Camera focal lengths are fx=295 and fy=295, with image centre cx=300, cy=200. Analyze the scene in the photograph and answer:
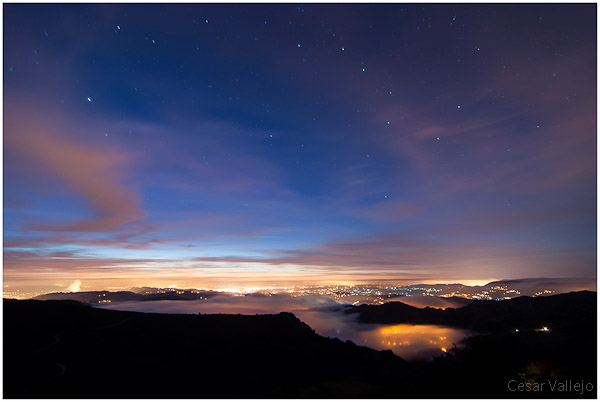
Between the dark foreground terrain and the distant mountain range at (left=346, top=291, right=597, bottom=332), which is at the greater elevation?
the dark foreground terrain

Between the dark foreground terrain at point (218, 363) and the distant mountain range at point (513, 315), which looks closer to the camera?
the dark foreground terrain at point (218, 363)

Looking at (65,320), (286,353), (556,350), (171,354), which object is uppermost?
(65,320)

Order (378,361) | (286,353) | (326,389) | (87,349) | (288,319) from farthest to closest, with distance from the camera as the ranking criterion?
1. (288,319)
2. (378,361)
3. (286,353)
4. (87,349)
5. (326,389)

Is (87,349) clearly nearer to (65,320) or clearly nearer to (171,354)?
(171,354)

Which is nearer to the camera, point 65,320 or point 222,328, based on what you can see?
point 65,320

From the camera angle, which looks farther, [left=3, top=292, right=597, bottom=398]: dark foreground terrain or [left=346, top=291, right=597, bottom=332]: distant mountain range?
[left=346, top=291, right=597, bottom=332]: distant mountain range

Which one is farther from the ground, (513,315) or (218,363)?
(218,363)

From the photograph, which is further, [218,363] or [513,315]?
[513,315]

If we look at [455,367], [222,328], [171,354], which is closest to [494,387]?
[455,367]
